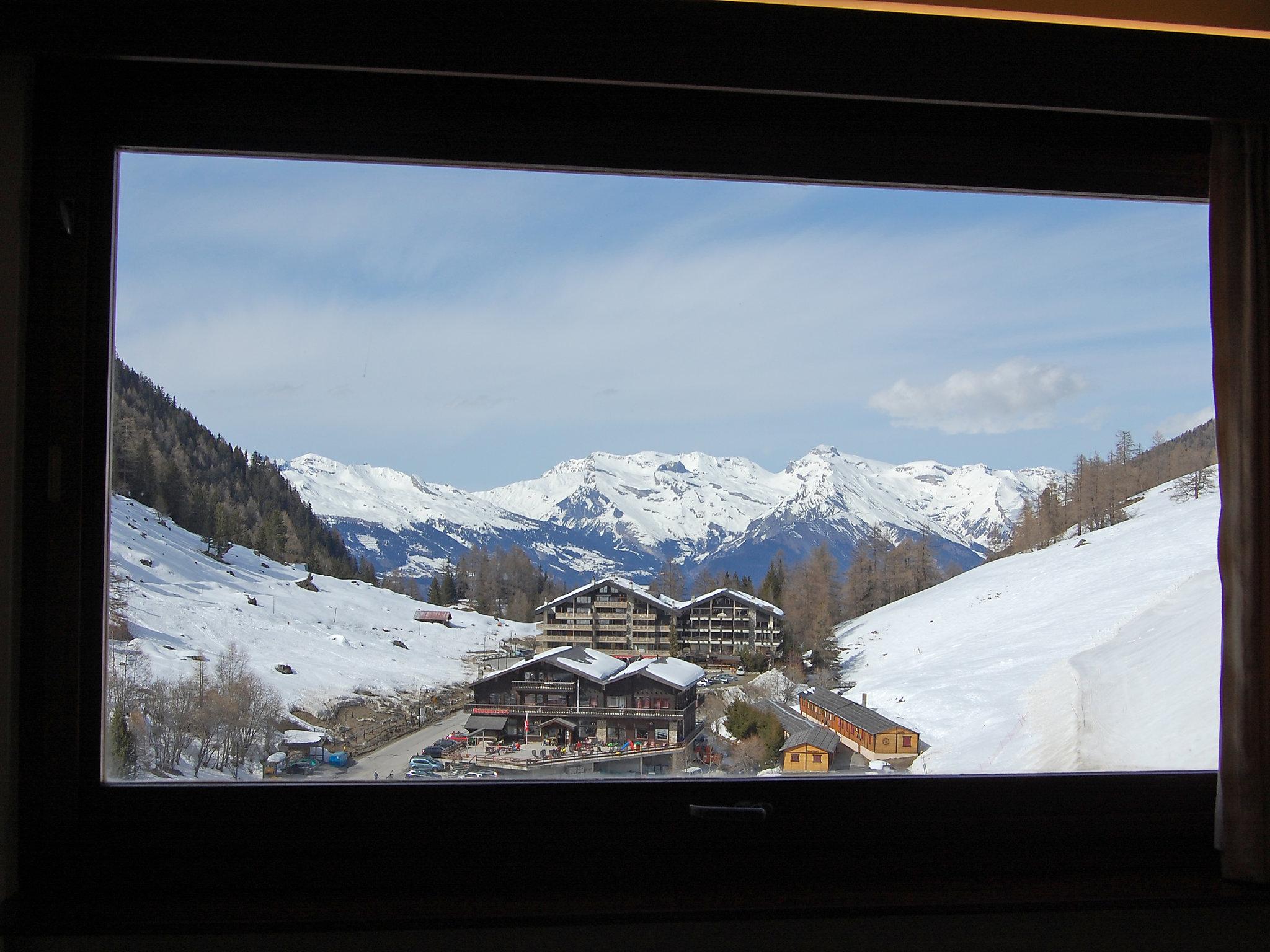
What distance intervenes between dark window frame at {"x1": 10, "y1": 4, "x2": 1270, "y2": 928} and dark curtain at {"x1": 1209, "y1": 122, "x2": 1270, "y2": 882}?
0.30ft

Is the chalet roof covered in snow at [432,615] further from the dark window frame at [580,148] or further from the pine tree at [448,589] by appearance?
the dark window frame at [580,148]

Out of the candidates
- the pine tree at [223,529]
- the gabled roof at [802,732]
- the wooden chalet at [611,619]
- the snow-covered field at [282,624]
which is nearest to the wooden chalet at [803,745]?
the gabled roof at [802,732]

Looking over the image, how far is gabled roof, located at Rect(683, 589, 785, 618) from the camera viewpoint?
5.38 ft

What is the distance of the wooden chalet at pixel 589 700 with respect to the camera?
1565mm

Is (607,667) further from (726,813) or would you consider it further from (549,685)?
(726,813)

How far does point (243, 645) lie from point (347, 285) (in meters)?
0.69

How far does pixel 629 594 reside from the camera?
5.32 feet

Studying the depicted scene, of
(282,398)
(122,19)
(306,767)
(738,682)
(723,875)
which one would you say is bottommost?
(723,875)

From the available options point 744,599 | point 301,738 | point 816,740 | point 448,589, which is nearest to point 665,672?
point 744,599

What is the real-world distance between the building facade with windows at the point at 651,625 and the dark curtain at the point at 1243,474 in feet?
2.61

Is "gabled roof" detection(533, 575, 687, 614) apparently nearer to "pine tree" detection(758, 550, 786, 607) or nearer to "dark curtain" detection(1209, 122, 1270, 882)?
"pine tree" detection(758, 550, 786, 607)

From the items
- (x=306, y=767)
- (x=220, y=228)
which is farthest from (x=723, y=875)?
(x=220, y=228)

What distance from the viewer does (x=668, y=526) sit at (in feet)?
5.64

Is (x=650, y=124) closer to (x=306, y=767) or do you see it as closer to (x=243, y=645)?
(x=243, y=645)
